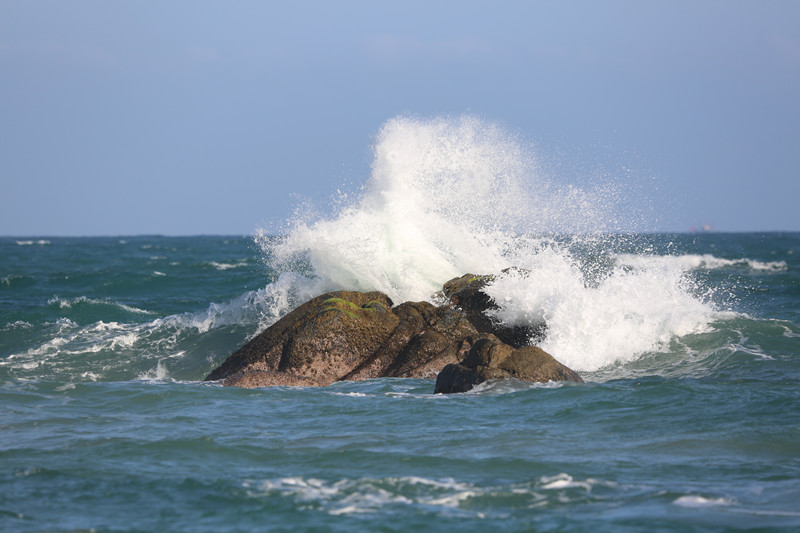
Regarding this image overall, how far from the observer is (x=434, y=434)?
22.8 feet

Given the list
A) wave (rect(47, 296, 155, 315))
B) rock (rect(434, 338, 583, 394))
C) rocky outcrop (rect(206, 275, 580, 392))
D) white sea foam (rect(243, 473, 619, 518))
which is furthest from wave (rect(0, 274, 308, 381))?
white sea foam (rect(243, 473, 619, 518))

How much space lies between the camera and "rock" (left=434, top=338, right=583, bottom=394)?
28.8 feet

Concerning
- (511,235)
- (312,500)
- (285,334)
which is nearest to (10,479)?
(312,500)

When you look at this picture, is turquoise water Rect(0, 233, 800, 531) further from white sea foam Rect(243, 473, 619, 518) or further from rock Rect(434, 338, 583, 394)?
rock Rect(434, 338, 583, 394)

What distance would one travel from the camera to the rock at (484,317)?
36.7ft

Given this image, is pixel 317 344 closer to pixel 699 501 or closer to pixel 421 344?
pixel 421 344

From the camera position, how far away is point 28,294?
70.0 feet

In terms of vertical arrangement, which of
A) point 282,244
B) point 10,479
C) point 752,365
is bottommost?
point 10,479

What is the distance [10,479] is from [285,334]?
4680mm

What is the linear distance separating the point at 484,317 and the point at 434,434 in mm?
4407

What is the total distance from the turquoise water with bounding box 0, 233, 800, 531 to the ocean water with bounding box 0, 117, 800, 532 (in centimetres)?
3

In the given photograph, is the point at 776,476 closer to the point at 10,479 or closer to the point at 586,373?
the point at 586,373

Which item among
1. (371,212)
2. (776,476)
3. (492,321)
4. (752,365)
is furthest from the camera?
(371,212)

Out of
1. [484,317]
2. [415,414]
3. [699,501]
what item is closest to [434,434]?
[415,414]
